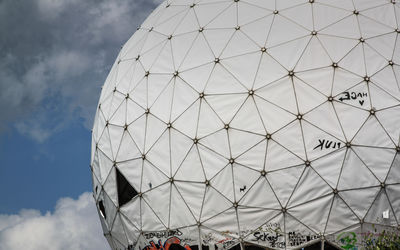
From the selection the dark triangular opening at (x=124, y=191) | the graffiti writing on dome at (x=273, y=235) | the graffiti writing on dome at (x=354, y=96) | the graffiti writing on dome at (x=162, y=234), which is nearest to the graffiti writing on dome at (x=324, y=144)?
the graffiti writing on dome at (x=354, y=96)

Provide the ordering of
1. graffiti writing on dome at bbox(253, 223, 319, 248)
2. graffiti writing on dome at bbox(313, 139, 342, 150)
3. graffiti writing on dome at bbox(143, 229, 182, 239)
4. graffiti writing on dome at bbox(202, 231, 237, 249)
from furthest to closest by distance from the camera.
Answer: graffiti writing on dome at bbox(143, 229, 182, 239) < graffiti writing on dome at bbox(202, 231, 237, 249) < graffiti writing on dome at bbox(253, 223, 319, 248) < graffiti writing on dome at bbox(313, 139, 342, 150)

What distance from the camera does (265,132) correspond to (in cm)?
1525

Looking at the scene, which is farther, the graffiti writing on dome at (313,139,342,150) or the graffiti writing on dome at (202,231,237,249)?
the graffiti writing on dome at (202,231,237,249)

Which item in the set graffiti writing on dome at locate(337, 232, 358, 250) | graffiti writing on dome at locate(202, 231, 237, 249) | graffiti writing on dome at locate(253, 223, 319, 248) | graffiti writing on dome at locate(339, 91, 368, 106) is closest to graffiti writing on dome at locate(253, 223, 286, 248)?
graffiti writing on dome at locate(253, 223, 319, 248)

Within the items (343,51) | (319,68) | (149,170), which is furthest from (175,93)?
(343,51)

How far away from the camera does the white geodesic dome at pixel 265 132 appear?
48.9ft

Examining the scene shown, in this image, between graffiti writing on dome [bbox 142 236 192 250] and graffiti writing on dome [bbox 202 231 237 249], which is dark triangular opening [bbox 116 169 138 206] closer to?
graffiti writing on dome [bbox 142 236 192 250]

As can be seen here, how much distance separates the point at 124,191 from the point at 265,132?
22.0 feet

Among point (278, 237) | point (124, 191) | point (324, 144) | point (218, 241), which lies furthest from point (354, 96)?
point (124, 191)

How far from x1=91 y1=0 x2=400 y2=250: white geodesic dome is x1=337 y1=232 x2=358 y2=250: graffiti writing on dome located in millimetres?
36

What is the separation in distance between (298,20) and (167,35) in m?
5.98

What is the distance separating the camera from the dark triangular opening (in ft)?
57.7

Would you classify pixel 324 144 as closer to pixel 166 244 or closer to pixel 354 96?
pixel 354 96

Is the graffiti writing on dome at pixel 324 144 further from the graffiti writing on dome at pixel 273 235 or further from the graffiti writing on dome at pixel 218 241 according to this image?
the graffiti writing on dome at pixel 218 241
